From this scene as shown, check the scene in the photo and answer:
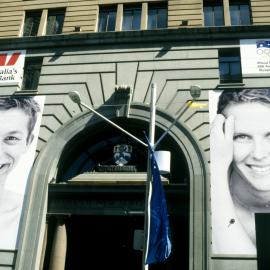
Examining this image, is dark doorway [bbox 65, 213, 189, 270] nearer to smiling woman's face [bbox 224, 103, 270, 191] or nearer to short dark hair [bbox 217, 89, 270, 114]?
smiling woman's face [bbox 224, 103, 270, 191]

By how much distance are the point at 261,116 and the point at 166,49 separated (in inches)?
242

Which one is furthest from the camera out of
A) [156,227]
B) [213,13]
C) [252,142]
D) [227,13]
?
[213,13]

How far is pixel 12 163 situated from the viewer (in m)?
18.8

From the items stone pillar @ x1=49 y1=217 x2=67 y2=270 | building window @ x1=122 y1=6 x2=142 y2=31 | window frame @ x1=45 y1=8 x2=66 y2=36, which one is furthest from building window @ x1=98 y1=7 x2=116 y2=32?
stone pillar @ x1=49 y1=217 x2=67 y2=270

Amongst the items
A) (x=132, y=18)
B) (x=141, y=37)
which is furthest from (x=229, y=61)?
(x=132, y=18)

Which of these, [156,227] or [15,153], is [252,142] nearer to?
[156,227]

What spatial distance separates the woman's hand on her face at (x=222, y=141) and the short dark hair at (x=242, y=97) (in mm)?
589

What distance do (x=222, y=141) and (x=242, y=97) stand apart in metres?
2.45

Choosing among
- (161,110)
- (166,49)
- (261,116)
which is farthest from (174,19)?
(261,116)

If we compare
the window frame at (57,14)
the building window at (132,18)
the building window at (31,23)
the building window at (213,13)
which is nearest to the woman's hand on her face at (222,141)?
the building window at (213,13)

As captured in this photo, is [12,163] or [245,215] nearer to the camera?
[245,215]

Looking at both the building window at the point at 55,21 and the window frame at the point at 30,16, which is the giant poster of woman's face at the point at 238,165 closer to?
the building window at the point at 55,21

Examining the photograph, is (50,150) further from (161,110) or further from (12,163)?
(161,110)

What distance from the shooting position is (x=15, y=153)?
62.2 feet
